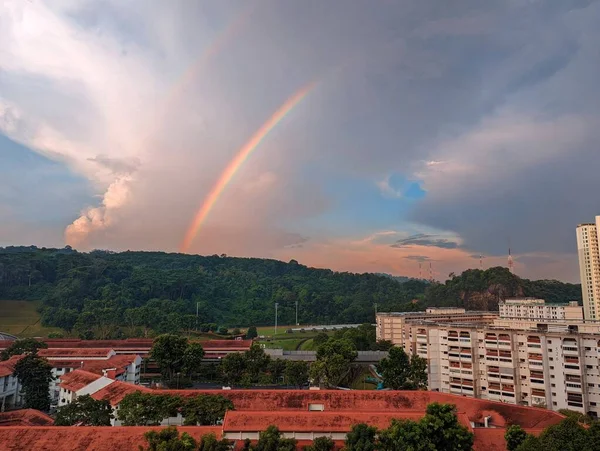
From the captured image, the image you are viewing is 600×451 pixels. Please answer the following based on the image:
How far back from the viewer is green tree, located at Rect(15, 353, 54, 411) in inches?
1257

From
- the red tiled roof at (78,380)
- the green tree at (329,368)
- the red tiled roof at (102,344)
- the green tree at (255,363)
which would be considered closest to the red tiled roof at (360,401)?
the green tree at (329,368)

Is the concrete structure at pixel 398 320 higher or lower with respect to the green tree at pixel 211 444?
higher

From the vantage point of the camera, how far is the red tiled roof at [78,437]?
1962 cm

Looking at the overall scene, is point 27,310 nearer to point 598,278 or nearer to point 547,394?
point 547,394

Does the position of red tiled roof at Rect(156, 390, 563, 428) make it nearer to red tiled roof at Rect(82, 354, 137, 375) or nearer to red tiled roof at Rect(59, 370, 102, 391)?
red tiled roof at Rect(59, 370, 102, 391)

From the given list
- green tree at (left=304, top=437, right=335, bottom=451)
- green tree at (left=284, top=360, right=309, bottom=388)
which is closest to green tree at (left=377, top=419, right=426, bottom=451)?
green tree at (left=304, top=437, right=335, bottom=451)

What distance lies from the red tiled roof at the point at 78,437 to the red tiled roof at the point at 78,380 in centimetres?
889

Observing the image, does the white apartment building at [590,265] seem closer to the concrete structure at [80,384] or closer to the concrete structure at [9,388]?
the concrete structure at [80,384]

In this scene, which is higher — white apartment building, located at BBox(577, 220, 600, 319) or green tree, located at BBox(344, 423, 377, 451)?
white apartment building, located at BBox(577, 220, 600, 319)

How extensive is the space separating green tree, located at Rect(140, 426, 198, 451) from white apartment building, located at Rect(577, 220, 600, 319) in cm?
7346

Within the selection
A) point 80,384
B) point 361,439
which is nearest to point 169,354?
point 80,384

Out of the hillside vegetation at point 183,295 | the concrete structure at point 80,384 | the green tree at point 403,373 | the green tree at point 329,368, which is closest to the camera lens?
the concrete structure at point 80,384

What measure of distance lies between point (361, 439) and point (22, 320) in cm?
7580

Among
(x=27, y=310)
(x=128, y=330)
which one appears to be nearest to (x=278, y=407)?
(x=128, y=330)
